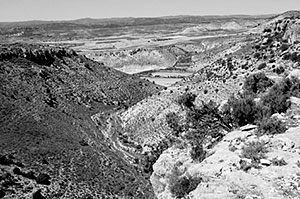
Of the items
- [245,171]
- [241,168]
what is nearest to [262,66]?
[241,168]

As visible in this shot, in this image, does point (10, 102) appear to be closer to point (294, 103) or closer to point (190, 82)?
point (190, 82)

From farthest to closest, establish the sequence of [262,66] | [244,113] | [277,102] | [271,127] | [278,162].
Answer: [262,66] → [244,113] → [277,102] → [271,127] → [278,162]

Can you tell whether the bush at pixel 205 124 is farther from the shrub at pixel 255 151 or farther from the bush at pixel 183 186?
the bush at pixel 183 186

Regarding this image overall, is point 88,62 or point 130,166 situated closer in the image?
point 130,166

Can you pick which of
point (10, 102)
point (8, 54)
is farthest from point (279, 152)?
point (8, 54)

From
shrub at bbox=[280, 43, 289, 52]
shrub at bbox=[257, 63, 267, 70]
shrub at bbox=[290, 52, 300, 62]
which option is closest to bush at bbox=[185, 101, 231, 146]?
shrub at bbox=[290, 52, 300, 62]

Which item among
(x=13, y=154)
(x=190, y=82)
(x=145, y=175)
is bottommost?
(x=145, y=175)

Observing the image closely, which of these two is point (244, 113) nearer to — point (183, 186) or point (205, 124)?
point (205, 124)
